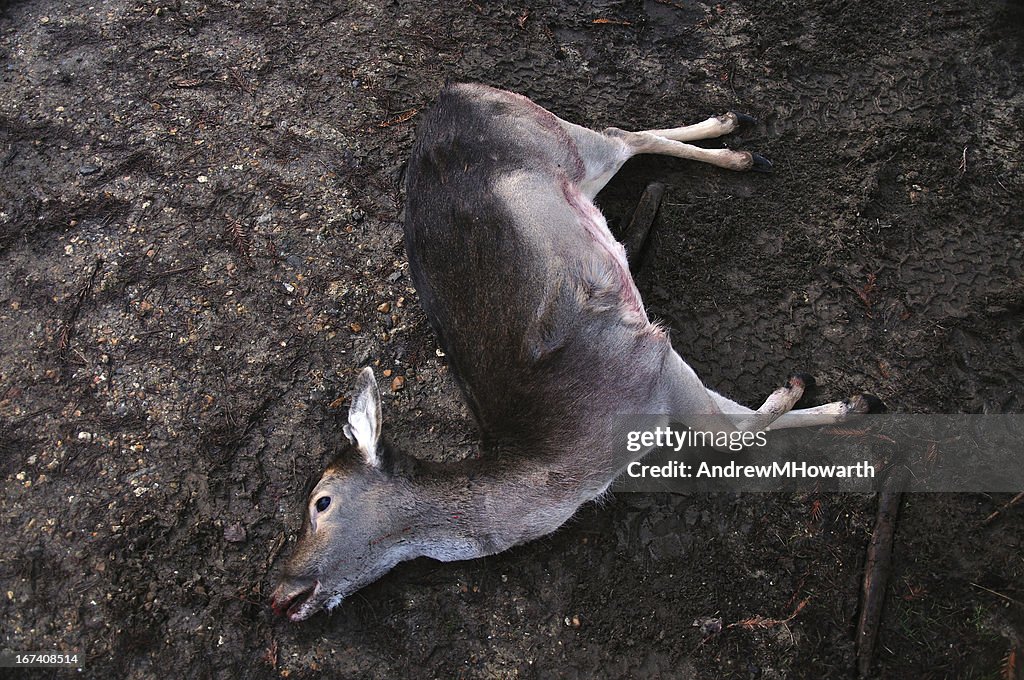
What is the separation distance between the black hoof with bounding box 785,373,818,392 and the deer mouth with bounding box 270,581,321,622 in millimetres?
2639

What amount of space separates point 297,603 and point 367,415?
0.93 metres

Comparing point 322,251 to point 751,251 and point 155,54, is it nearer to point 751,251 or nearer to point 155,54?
point 155,54

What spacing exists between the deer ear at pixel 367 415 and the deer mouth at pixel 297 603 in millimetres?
636

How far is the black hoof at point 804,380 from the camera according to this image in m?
3.83

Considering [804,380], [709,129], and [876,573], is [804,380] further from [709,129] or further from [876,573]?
[709,129]

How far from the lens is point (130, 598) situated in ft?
12.3

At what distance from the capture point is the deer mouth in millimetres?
3213

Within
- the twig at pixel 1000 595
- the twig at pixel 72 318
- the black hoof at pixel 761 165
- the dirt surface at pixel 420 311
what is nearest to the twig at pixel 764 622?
the dirt surface at pixel 420 311

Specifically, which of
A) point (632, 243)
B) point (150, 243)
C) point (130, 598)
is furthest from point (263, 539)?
point (632, 243)

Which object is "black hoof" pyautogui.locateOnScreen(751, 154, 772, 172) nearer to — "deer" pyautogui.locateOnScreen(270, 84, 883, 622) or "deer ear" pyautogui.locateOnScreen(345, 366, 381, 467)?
"deer" pyautogui.locateOnScreen(270, 84, 883, 622)

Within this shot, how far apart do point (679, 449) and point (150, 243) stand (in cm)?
357

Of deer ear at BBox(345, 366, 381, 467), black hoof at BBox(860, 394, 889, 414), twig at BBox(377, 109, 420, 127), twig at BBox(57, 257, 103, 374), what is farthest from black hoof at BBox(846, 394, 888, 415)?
twig at BBox(57, 257, 103, 374)

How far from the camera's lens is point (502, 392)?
344cm

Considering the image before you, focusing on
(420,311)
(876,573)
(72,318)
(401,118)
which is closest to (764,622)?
(876,573)
